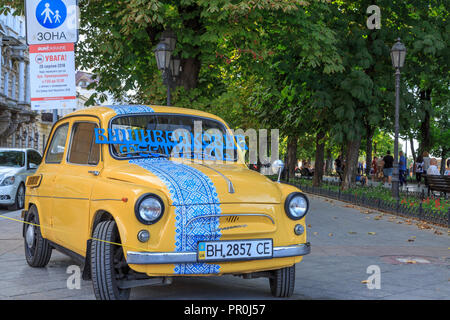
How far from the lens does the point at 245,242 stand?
5062mm

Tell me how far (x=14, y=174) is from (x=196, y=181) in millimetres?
12729

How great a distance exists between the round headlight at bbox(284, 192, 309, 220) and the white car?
11.6 meters

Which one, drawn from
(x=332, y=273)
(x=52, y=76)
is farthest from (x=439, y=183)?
(x=52, y=76)

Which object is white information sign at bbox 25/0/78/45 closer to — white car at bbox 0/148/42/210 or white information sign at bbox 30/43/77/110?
white information sign at bbox 30/43/77/110

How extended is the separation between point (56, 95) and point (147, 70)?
29.7ft

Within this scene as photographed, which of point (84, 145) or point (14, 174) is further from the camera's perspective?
point (14, 174)

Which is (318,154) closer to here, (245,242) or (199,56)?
(199,56)

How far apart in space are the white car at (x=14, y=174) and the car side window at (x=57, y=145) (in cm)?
864

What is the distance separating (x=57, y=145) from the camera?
23.8 ft

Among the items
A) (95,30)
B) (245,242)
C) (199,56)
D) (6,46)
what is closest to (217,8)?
A: (199,56)

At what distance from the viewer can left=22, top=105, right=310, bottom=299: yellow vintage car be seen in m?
4.86

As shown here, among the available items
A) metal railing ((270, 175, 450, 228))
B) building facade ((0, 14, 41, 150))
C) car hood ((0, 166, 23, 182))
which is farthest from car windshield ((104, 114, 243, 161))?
building facade ((0, 14, 41, 150))

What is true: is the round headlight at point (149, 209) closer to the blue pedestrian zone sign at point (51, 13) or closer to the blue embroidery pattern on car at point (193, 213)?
the blue embroidery pattern on car at point (193, 213)

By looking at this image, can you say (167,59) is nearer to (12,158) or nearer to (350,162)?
(12,158)
